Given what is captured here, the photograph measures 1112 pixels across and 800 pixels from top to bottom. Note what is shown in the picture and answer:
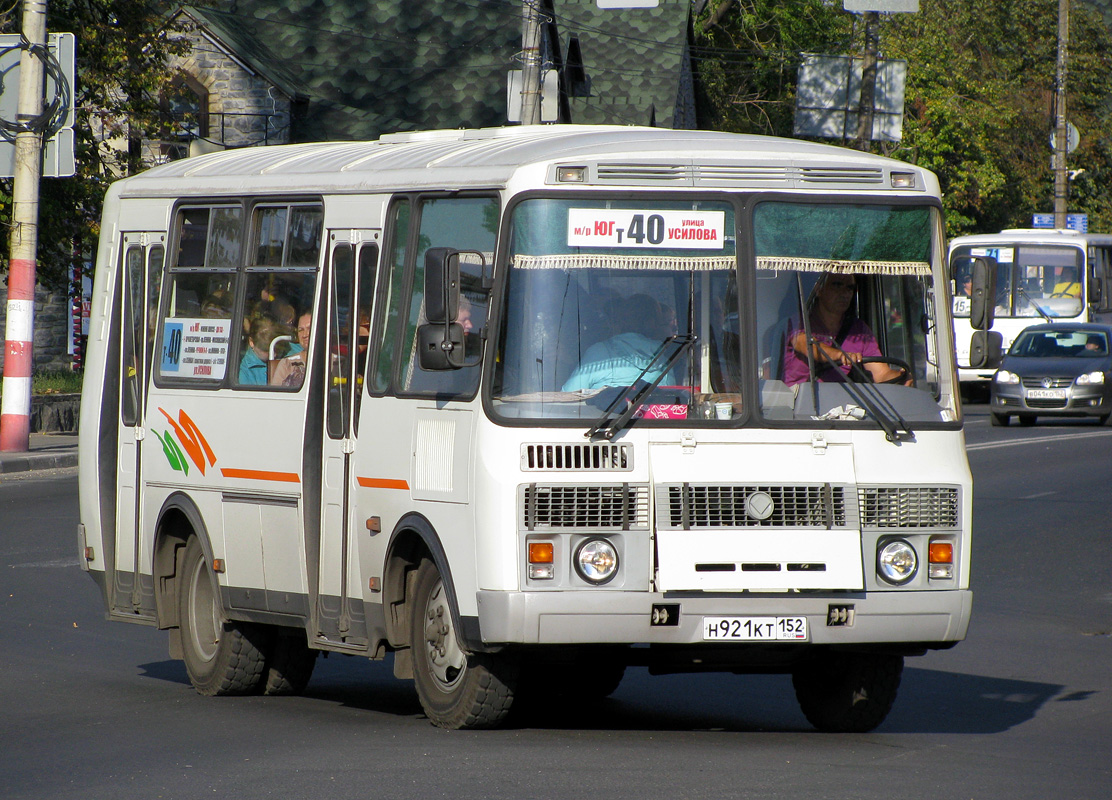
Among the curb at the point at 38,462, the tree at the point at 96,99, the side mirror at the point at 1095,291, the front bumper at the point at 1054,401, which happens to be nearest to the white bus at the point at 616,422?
the curb at the point at 38,462

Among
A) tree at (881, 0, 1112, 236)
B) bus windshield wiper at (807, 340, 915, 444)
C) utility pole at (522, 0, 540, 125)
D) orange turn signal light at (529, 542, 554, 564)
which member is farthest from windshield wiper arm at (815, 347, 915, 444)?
tree at (881, 0, 1112, 236)

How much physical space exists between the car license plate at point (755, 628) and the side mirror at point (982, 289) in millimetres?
1807

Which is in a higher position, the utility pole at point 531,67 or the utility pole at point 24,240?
the utility pole at point 531,67

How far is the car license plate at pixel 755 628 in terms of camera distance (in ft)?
24.7

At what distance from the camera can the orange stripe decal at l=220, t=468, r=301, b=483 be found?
8966 mm

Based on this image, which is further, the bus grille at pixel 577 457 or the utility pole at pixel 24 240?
the utility pole at pixel 24 240

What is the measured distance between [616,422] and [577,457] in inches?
8.0

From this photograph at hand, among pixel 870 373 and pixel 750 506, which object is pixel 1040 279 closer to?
pixel 870 373

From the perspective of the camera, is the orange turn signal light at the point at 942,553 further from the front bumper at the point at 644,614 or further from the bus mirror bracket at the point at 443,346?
the bus mirror bracket at the point at 443,346

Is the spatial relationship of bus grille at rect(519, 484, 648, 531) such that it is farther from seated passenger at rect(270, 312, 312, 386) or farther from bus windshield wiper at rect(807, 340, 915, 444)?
seated passenger at rect(270, 312, 312, 386)

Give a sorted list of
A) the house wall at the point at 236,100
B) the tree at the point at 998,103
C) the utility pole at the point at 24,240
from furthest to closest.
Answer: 1. the tree at the point at 998,103
2. the house wall at the point at 236,100
3. the utility pole at the point at 24,240

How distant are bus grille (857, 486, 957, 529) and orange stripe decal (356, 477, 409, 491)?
6.30 ft

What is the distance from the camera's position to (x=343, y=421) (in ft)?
28.6

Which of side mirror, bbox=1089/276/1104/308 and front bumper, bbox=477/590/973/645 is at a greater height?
side mirror, bbox=1089/276/1104/308
